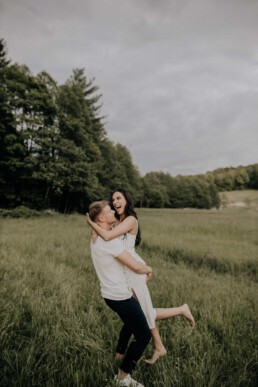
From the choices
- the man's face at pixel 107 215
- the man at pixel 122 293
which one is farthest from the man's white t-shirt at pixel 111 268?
the man's face at pixel 107 215

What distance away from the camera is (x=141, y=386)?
236 cm

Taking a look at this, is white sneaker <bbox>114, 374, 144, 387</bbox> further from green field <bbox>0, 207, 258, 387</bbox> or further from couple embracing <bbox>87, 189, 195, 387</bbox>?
green field <bbox>0, 207, 258, 387</bbox>

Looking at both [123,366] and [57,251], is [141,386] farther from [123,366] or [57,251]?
[57,251]

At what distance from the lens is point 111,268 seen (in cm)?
244

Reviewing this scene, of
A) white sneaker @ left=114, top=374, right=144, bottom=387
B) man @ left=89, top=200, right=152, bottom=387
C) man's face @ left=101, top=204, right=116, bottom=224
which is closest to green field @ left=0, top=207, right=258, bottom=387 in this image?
white sneaker @ left=114, top=374, right=144, bottom=387

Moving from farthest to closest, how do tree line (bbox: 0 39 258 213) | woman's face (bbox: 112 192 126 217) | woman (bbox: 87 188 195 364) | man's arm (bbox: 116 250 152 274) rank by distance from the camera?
1. tree line (bbox: 0 39 258 213)
2. woman's face (bbox: 112 192 126 217)
3. woman (bbox: 87 188 195 364)
4. man's arm (bbox: 116 250 152 274)

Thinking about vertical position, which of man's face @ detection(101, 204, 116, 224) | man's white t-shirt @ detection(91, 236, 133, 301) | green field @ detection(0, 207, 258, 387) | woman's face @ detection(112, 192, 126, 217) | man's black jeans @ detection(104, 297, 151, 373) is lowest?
green field @ detection(0, 207, 258, 387)

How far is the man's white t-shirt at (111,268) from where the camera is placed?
2.38m

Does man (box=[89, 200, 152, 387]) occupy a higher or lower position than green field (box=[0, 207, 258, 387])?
higher

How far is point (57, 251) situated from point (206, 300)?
5.41 metres

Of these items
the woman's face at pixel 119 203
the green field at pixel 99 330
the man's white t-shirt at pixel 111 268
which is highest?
the woman's face at pixel 119 203

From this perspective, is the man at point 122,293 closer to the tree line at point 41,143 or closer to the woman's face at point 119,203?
the woman's face at point 119,203

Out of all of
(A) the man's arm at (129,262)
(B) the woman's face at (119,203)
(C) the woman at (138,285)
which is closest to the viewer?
(A) the man's arm at (129,262)

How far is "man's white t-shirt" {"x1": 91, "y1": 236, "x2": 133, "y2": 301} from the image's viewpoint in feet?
7.82
